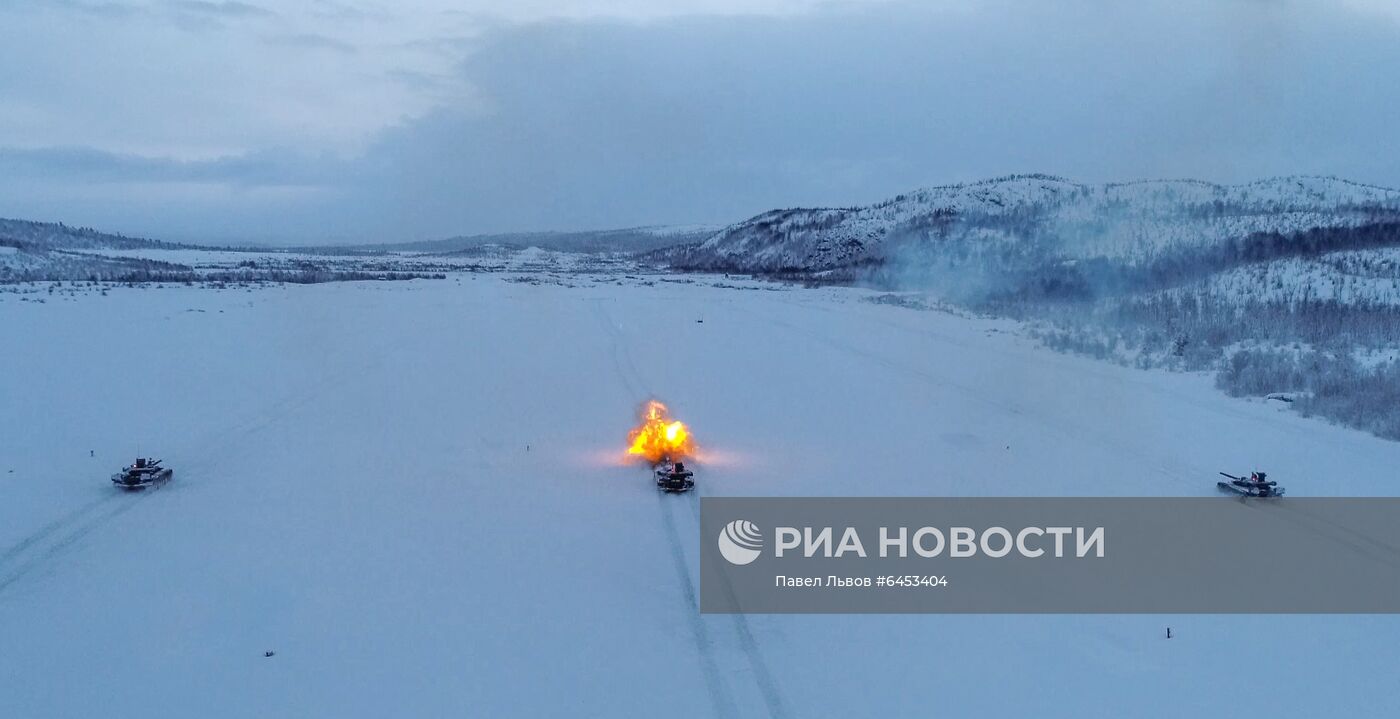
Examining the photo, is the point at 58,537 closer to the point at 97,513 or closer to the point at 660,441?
the point at 97,513

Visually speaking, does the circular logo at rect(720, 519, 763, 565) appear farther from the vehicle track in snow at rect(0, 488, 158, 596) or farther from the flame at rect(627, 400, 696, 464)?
the vehicle track in snow at rect(0, 488, 158, 596)

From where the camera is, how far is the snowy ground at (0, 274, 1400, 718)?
17.5 feet

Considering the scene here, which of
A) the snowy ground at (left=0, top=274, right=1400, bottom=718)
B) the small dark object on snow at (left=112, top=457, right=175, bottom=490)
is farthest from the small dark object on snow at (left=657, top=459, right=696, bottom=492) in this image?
the small dark object on snow at (left=112, top=457, right=175, bottom=490)

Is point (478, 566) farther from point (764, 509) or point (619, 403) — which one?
point (619, 403)

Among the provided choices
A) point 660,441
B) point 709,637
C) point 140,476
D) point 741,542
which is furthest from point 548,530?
point 140,476

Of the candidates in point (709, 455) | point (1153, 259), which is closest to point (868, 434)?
point (709, 455)

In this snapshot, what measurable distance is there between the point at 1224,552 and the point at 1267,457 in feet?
11.5

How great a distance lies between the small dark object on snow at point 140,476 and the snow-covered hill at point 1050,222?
3544 cm

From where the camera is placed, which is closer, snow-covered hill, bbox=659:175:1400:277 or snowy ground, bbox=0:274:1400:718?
snowy ground, bbox=0:274:1400:718

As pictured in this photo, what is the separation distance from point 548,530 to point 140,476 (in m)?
4.13

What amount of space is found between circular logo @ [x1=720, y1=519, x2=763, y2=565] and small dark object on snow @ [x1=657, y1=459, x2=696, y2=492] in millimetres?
980

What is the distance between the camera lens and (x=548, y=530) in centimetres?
799

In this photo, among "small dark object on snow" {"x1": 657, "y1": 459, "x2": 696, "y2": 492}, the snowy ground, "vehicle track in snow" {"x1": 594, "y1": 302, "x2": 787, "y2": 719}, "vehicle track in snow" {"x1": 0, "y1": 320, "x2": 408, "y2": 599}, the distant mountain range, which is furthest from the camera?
the distant mountain range

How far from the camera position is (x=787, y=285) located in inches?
1806
